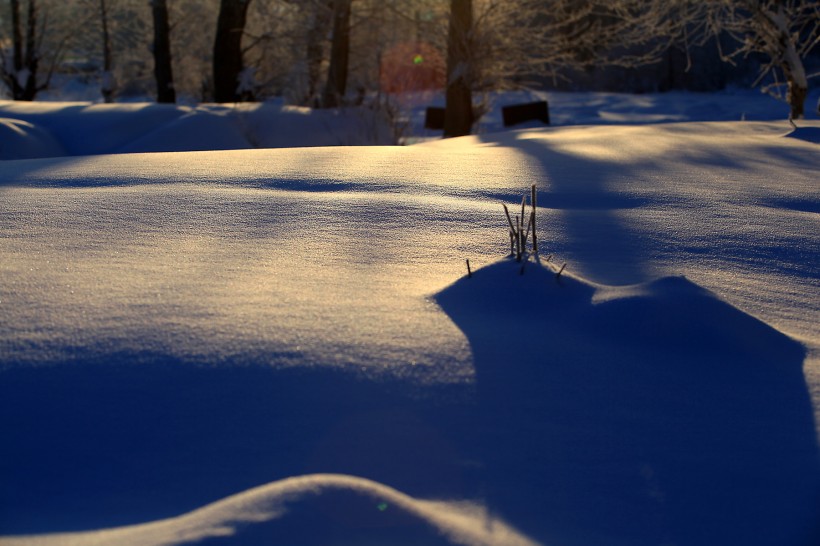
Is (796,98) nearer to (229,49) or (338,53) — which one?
(338,53)

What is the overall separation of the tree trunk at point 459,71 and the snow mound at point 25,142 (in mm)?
4754

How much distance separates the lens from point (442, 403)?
64.0 inches

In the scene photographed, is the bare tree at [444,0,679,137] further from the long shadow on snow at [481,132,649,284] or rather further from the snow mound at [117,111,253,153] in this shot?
the long shadow on snow at [481,132,649,284]

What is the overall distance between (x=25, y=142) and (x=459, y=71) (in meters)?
5.22

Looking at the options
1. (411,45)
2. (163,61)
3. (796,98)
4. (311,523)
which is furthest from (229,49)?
(311,523)

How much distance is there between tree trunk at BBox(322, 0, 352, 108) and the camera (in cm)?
1261

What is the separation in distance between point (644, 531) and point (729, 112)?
16.5 metres

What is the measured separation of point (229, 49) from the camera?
1296 centimetres

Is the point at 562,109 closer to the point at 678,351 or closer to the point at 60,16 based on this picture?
the point at 60,16

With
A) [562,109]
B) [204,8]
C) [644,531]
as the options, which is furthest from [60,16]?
[644,531]

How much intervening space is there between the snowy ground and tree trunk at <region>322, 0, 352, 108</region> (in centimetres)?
1022

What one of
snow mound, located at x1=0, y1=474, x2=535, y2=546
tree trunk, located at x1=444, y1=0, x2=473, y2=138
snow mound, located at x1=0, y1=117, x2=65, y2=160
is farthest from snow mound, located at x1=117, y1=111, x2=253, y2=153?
snow mound, located at x1=0, y1=474, x2=535, y2=546

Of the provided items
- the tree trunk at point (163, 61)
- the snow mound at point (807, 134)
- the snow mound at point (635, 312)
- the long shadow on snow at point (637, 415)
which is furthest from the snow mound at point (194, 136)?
the long shadow on snow at point (637, 415)

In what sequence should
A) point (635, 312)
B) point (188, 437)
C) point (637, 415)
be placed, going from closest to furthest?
point (188, 437) → point (637, 415) → point (635, 312)
